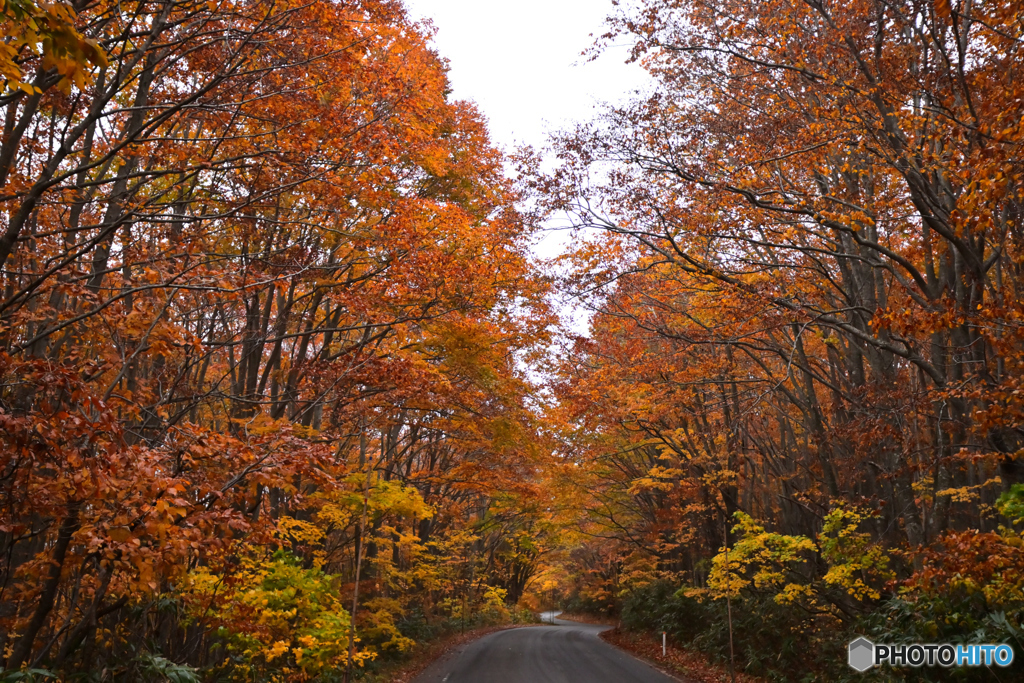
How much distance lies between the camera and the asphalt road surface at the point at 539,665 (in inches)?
618

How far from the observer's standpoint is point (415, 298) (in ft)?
37.3

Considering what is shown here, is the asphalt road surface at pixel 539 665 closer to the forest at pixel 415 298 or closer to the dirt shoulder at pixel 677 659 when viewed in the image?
the dirt shoulder at pixel 677 659

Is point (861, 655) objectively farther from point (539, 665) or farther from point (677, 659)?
point (539, 665)

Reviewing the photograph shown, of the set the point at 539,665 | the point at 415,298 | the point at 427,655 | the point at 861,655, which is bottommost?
the point at 427,655

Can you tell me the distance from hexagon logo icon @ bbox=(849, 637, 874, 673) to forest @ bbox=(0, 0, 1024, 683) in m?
0.44

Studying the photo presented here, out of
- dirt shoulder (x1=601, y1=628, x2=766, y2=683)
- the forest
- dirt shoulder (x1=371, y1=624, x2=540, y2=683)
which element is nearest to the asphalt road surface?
dirt shoulder (x1=371, y1=624, x2=540, y2=683)

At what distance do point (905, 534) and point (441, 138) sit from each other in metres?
14.0

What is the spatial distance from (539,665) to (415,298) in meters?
12.3

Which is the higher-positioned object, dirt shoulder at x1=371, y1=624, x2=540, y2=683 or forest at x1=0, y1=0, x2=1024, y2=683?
forest at x1=0, y1=0, x2=1024, y2=683

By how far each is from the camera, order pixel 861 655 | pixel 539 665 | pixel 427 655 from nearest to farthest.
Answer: pixel 861 655 → pixel 539 665 → pixel 427 655

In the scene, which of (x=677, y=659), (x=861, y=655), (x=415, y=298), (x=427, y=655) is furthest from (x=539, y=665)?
(x=415, y=298)

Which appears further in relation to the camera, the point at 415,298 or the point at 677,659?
the point at 677,659

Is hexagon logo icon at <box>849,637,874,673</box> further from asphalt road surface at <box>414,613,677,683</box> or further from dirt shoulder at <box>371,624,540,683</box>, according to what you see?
dirt shoulder at <box>371,624,540,683</box>

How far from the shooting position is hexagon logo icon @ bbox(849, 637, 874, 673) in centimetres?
1073
